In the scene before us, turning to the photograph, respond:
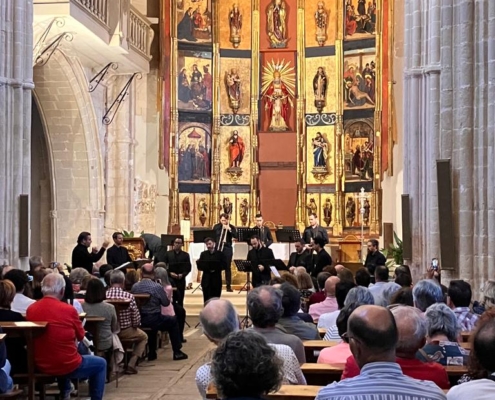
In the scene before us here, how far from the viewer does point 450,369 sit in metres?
5.52

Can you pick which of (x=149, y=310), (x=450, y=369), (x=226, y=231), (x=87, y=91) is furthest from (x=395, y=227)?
(x=450, y=369)

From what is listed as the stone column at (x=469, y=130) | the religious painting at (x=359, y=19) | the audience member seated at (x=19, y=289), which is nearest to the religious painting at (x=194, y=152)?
the religious painting at (x=359, y=19)

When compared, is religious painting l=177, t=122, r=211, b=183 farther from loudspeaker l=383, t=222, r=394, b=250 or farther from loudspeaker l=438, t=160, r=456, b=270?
loudspeaker l=438, t=160, r=456, b=270

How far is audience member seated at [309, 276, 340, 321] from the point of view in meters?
9.53

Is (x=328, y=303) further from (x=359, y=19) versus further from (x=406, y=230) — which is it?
(x=359, y=19)

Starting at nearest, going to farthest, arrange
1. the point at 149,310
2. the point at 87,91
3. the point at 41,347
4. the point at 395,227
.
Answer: the point at 41,347
the point at 149,310
the point at 87,91
the point at 395,227

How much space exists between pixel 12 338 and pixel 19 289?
3.22 ft

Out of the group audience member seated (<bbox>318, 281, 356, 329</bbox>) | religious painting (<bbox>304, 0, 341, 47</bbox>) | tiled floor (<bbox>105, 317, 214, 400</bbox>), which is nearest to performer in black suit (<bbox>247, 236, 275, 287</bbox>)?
tiled floor (<bbox>105, 317, 214, 400</bbox>)

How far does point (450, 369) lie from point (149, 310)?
25.0 feet

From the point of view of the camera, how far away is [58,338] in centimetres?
821

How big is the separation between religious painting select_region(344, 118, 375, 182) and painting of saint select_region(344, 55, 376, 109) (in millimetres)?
492

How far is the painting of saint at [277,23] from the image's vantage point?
25875 millimetres

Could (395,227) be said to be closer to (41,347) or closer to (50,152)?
(50,152)

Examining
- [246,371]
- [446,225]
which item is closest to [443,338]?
[246,371]
